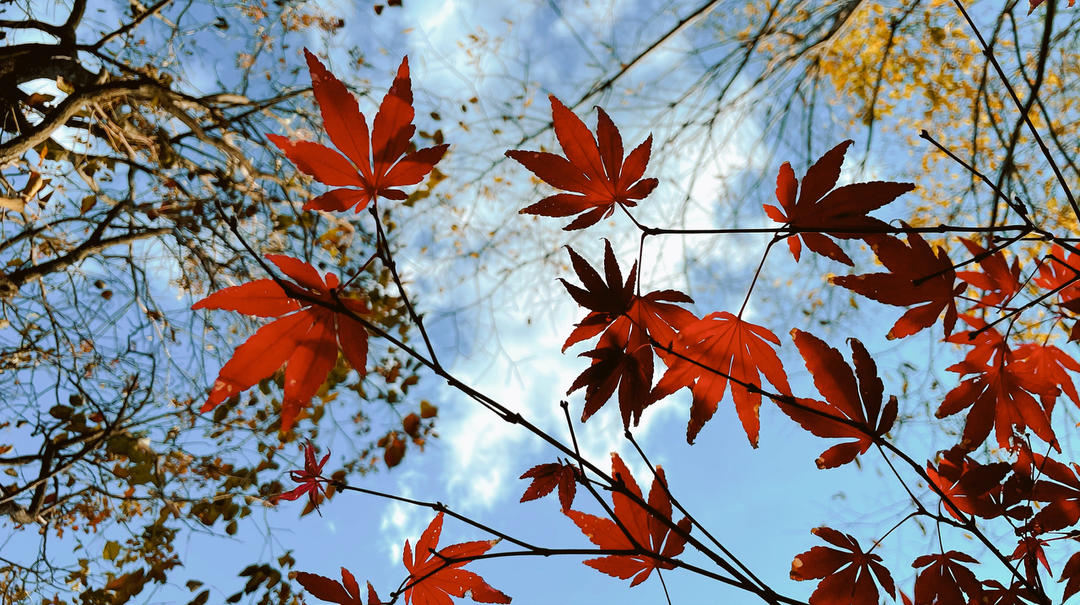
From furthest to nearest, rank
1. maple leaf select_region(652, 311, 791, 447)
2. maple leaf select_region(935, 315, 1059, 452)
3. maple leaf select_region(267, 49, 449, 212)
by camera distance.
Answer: maple leaf select_region(935, 315, 1059, 452), maple leaf select_region(652, 311, 791, 447), maple leaf select_region(267, 49, 449, 212)

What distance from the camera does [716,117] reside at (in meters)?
2.87

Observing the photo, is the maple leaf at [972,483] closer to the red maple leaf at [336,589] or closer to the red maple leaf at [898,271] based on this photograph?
the red maple leaf at [898,271]

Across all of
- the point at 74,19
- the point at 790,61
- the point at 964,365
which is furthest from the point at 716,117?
the point at 74,19

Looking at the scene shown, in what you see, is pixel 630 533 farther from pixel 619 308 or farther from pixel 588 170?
pixel 588 170

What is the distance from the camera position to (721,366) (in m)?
0.80

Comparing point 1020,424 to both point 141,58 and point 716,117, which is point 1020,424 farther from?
point 141,58

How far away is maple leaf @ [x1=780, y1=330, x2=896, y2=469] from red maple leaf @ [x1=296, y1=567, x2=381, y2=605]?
22.3 inches

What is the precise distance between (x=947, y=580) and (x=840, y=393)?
0.31 m

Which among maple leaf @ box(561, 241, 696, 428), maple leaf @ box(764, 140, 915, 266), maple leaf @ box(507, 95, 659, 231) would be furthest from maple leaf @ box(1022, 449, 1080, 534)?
maple leaf @ box(507, 95, 659, 231)

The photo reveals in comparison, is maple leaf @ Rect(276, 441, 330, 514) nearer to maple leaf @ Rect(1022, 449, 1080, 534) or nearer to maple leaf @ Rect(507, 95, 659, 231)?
maple leaf @ Rect(507, 95, 659, 231)

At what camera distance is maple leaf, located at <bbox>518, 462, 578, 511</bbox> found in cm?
69

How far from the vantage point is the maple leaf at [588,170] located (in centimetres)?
67

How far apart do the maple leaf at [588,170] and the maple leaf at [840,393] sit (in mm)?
272

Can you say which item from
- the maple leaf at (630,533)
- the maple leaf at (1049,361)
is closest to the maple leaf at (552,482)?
the maple leaf at (630,533)
